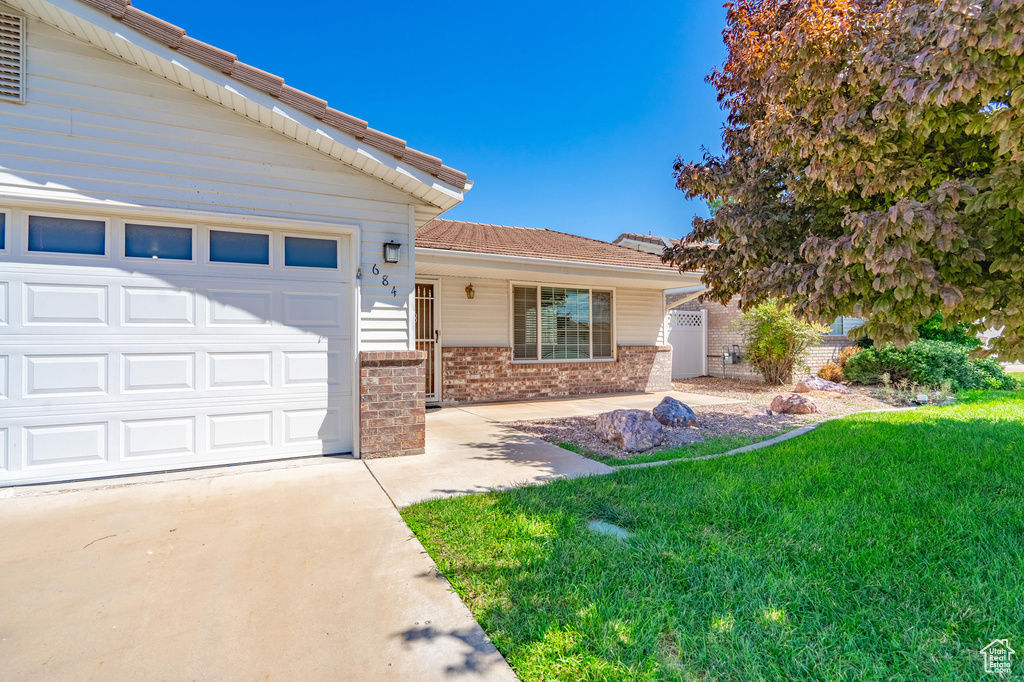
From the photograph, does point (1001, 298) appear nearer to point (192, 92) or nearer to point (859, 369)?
point (192, 92)

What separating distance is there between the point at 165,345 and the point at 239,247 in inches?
46.2

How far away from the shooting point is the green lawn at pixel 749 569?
6.43 ft

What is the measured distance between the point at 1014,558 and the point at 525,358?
314 inches

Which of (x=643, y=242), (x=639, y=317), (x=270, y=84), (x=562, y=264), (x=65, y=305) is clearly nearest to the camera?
(x=65, y=305)

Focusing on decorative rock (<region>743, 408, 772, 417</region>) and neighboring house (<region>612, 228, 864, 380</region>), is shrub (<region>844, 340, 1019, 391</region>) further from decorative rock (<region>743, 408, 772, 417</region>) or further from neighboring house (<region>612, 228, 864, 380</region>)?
decorative rock (<region>743, 408, 772, 417</region>)

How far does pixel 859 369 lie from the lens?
11266 mm

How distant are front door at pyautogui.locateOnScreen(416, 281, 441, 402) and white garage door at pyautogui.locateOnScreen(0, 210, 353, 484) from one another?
13.4ft

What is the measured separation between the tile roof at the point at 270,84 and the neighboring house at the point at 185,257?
17 millimetres

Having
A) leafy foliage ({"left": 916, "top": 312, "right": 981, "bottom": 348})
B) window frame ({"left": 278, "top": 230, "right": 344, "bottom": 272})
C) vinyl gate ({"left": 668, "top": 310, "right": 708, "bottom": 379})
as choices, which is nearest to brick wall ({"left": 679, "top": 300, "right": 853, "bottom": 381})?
vinyl gate ({"left": 668, "top": 310, "right": 708, "bottom": 379})

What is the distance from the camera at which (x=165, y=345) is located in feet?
14.5

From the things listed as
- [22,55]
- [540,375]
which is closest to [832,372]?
[540,375]

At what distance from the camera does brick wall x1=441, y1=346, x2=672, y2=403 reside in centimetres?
948

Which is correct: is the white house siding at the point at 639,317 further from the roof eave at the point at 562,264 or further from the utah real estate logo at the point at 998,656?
the utah real estate logo at the point at 998,656

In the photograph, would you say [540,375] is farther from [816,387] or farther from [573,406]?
[816,387]
